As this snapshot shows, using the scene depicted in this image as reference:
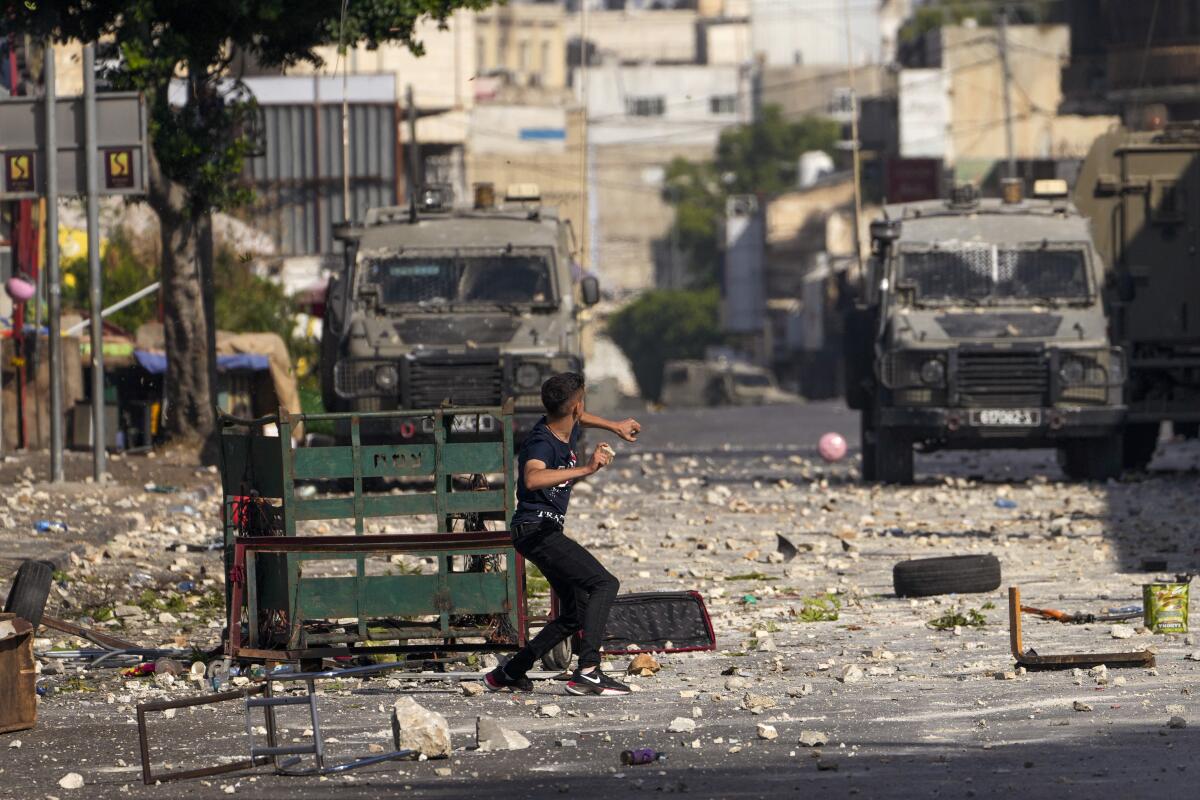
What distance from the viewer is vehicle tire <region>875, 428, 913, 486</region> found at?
19938mm

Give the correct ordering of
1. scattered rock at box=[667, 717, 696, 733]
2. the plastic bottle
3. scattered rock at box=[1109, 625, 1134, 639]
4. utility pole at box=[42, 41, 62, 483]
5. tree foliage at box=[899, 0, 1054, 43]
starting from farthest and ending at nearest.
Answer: tree foliage at box=[899, 0, 1054, 43], utility pole at box=[42, 41, 62, 483], scattered rock at box=[1109, 625, 1134, 639], scattered rock at box=[667, 717, 696, 733], the plastic bottle

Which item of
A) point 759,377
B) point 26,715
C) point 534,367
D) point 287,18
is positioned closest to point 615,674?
point 26,715

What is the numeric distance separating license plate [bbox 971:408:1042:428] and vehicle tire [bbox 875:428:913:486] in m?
0.84

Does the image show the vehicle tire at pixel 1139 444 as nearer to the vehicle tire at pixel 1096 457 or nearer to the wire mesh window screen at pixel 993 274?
the vehicle tire at pixel 1096 457

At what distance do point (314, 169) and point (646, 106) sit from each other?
60.2 m

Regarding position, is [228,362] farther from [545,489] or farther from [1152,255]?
[545,489]

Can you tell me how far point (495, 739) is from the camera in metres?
7.40

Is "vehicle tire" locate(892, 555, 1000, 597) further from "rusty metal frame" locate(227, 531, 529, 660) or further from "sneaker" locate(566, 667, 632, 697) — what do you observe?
"sneaker" locate(566, 667, 632, 697)

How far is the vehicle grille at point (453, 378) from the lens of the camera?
19.5m

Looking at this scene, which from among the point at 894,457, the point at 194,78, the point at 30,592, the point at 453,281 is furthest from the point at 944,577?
the point at 194,78

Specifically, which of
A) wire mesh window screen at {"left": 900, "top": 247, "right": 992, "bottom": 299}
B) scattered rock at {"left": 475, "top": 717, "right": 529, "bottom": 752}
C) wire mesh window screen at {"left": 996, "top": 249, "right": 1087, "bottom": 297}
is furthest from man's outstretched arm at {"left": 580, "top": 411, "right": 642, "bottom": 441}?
wire mesh window screen at {"left": 996, "top": 249, "right": 1087, "bottom": 297}

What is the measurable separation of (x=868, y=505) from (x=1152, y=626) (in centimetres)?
815

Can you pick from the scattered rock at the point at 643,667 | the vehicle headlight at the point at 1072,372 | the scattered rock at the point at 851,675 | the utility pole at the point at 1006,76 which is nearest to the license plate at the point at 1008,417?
the vehicle headlight at the point at 1072,372

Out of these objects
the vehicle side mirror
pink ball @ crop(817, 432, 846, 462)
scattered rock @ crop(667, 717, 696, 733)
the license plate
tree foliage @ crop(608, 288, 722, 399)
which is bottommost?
tree foliage @ crop(608, 288, 722, 399)
